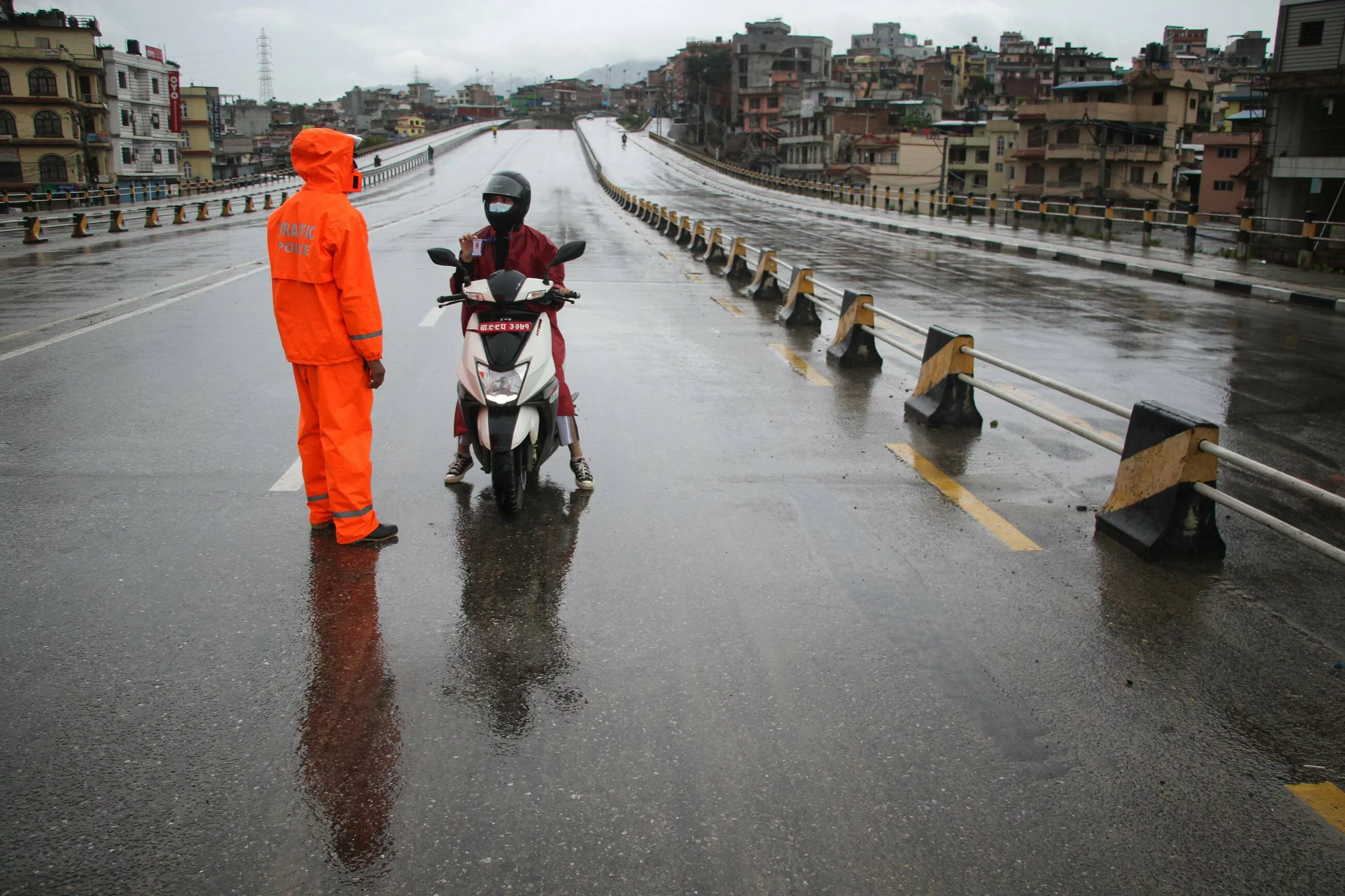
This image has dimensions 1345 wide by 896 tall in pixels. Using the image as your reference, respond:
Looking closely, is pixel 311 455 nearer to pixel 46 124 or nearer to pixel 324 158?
pixel 324 158

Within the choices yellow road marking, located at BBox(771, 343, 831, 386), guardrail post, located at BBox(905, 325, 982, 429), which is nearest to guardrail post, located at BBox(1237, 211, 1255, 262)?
yellow road marking, located at BBox(771, 343, 831, 386)

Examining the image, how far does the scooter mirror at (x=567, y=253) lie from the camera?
6004 mm

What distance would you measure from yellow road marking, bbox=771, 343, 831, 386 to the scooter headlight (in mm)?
4355

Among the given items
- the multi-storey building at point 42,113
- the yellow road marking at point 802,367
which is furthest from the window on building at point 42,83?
the yellow road marking at point 802,367

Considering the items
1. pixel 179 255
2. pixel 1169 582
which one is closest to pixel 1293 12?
pixel 179 255

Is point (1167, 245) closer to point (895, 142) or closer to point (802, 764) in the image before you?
point (802, 764)

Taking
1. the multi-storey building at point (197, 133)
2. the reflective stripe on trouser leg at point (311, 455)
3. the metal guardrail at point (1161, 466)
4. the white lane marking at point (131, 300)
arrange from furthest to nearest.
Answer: the multi-storey building at point (197, 133) → the white lane marking at point (131, 300) → the reflective stripe on trouser leg at point (311, 455) → the metal guardrail at point (1161, 466)

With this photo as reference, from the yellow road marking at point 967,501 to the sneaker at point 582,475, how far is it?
2099mm

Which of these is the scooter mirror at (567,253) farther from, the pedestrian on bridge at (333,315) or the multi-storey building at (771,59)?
the multi-storey building at (771,59)

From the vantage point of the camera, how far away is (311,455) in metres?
5.49

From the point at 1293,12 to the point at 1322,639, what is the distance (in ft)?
130

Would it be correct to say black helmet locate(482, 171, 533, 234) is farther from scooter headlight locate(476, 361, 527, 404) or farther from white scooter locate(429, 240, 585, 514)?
scooter headlight locate(476, 361, 527, 404)

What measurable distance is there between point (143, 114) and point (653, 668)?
3527 inches

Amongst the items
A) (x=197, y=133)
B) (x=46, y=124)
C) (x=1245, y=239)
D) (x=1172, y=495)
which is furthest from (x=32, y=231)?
(x=197, y=133)
